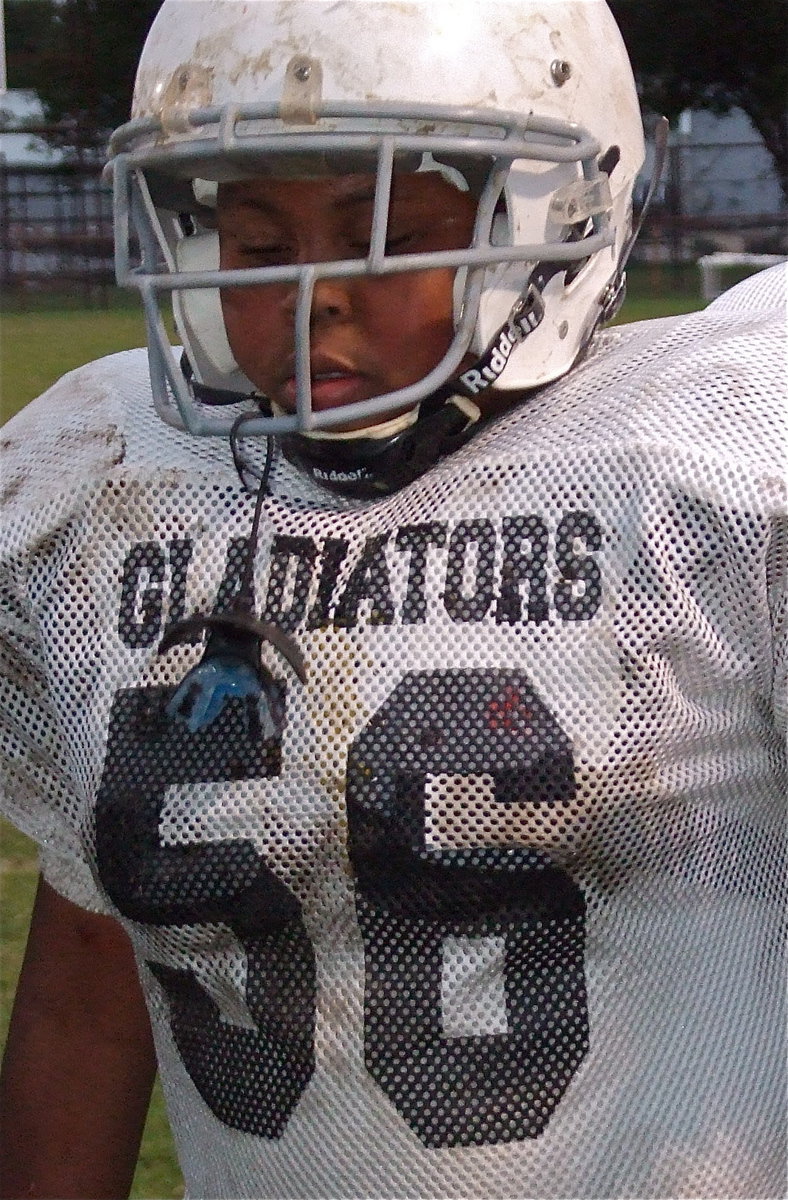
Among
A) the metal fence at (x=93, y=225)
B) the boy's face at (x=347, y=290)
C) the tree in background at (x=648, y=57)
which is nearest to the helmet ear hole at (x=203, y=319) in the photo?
the boy's face at (x=347, y=290)

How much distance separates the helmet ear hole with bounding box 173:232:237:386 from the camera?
4.73 ft

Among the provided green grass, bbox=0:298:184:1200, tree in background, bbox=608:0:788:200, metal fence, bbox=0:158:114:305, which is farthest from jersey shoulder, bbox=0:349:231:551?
tree in background, bbox=608:0:788:200

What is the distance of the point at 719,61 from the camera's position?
17.4 m

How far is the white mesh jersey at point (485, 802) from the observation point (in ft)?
3.89

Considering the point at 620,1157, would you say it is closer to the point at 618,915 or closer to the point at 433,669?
the point at 618,915

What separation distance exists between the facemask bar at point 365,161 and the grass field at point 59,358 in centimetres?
130

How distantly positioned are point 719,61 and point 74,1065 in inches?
678

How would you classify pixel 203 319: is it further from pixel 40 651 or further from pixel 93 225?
pixel 93 225

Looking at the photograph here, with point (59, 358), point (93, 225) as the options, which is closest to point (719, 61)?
point (93, 225)

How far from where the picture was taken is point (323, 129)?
1264mm

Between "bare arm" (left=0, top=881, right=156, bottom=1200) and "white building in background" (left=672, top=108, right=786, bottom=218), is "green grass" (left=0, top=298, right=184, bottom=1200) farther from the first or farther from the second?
"white building in background" (left=672, top=108, right=786, bottom=218)

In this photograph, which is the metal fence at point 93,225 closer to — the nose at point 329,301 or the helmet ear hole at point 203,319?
the helmet ear hole at point 203,319

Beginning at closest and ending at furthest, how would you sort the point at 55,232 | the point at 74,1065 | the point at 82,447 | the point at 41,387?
the point at 82,447, the point at 74,1065, the point at 41,387, the point at 55,232

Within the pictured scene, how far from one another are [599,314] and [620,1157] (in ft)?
2.17
